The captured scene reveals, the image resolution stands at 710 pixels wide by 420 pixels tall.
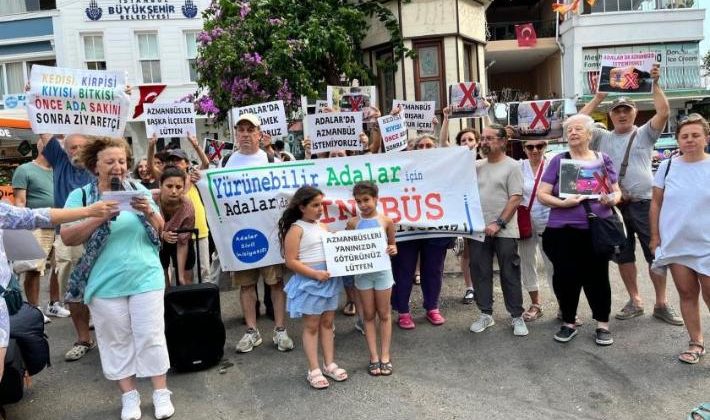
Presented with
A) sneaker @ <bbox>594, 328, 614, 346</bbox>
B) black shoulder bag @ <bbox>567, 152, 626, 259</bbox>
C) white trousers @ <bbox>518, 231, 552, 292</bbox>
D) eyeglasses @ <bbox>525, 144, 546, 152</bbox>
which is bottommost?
sneaker @ <bbox>594, 328, 614, 346</bbox>

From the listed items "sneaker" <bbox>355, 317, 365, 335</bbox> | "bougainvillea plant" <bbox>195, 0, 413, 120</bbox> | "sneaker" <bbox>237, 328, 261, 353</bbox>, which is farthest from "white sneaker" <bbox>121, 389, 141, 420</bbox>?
"bougainvillea plant" <bbox>195, 0, 413, 120</bbox>

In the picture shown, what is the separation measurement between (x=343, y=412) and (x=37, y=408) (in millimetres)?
2267

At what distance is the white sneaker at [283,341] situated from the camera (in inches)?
186

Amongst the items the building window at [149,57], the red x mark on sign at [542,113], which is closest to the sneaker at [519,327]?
the red x mark on sign at [542,113]

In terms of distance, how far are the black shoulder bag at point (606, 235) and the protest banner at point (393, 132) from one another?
217cm

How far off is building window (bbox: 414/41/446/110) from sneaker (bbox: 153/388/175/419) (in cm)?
987

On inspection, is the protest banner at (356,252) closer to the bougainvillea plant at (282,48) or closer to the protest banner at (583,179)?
the protest banner at (583,179)

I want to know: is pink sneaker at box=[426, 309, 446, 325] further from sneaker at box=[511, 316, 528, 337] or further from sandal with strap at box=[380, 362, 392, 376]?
sandal with strap at box=[380, 362, 392, 376]

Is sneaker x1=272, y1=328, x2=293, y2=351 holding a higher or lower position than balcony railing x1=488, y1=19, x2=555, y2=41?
lower

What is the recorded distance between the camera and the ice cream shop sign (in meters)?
18.9

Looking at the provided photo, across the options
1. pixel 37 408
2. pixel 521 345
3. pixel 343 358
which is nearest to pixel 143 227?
pixel 37 408

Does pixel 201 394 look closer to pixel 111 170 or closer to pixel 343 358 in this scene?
pixel 343 358

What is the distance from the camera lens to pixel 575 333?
471cm

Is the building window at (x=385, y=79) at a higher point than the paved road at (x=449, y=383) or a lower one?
higher
